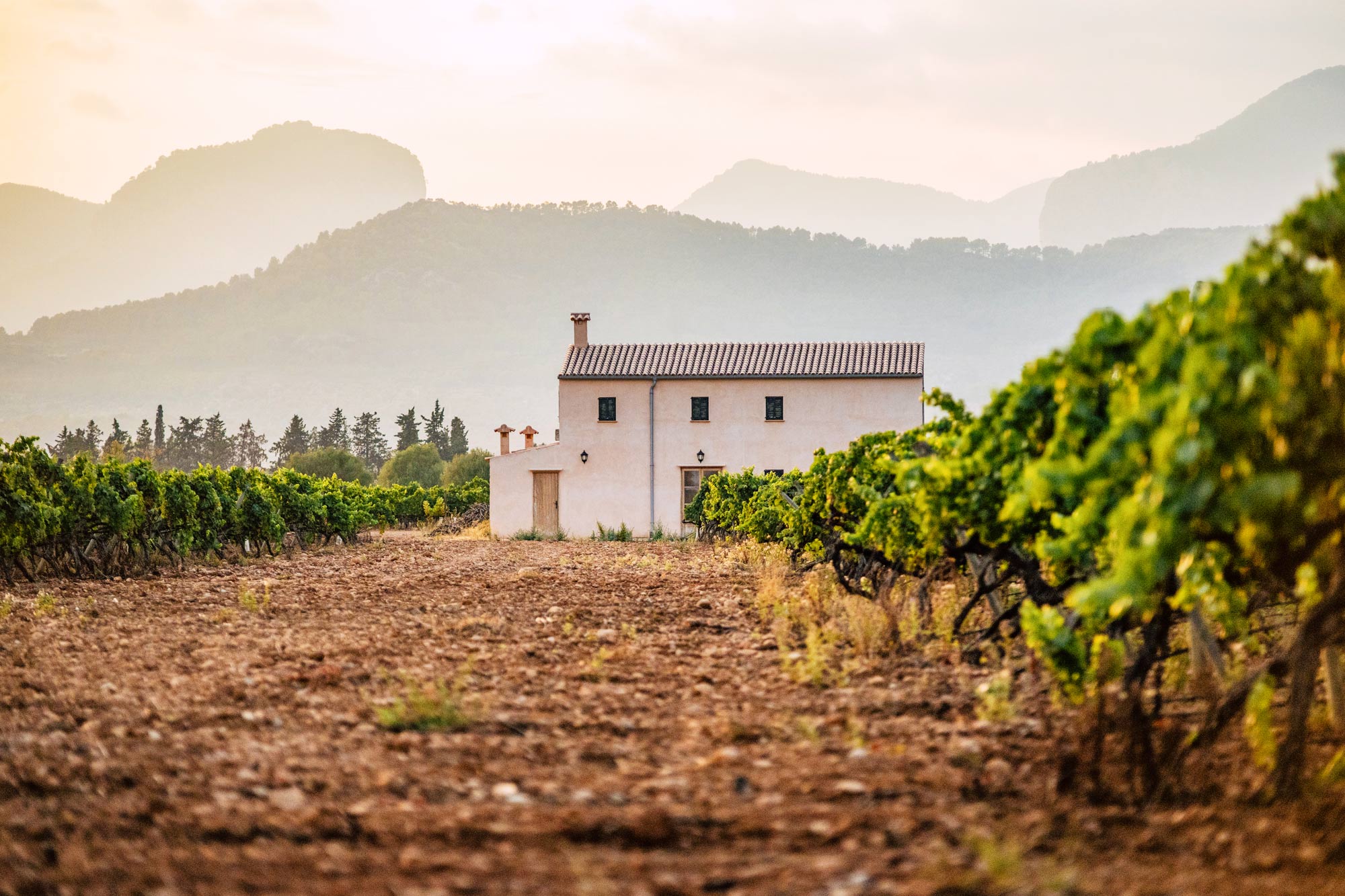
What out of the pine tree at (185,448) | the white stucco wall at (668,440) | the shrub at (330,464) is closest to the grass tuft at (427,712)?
the white stucco wall at (668,440)

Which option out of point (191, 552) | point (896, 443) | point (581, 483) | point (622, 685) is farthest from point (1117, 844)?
point (581, 483)

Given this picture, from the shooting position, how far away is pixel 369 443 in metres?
86.8

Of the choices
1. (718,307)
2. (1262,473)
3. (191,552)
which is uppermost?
(718,307)

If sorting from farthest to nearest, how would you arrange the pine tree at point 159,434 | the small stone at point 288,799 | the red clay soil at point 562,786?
the pine tree at point 159,434, the small stone at point 288,799, the red clay soil at point 562,786

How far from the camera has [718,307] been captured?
19888cm

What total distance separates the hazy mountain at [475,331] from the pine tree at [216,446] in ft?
222

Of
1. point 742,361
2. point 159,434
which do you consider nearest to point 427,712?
point 742,361

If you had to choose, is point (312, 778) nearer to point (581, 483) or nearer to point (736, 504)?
point (736, 504)

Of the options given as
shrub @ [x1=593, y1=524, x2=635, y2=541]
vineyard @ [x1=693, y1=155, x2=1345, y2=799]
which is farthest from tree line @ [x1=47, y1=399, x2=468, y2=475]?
vineyard @ [x1=693, y1=155, x2=1345, y2=799]

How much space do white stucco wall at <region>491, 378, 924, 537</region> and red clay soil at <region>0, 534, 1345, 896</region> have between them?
77.4ft

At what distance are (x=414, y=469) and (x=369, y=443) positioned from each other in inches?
1091

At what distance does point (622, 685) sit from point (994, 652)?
223cm

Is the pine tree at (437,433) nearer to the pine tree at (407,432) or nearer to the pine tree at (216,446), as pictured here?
the pine tree at (407,432)

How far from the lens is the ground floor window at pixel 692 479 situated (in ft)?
106
